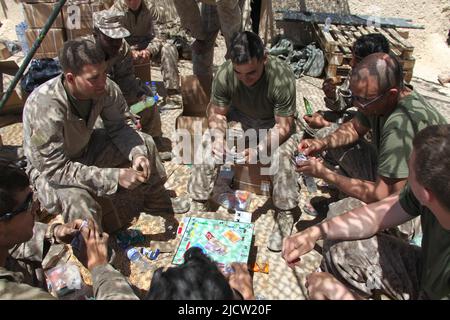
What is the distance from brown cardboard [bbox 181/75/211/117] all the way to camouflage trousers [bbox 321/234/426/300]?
121 inches

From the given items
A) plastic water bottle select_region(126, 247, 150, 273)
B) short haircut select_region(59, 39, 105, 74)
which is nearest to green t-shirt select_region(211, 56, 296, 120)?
short haircut select_region(59, 39, 105, 74)

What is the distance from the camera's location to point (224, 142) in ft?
13.6

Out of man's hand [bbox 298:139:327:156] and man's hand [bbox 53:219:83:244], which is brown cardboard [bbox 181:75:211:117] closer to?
man's hand [bbox 298:139:327:156]

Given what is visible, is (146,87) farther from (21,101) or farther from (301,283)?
(301,283)

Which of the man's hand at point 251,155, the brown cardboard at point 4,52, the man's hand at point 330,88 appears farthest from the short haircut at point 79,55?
the brown cardboard at point 4,52

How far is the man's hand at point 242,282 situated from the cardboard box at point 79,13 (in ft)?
20.0

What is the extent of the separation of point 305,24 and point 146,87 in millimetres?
4834

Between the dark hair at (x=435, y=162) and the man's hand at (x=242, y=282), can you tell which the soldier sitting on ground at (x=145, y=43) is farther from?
the dark hair at (x=435, y=162)

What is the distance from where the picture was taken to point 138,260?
3535 millimetres

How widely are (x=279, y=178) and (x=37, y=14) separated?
578 cm

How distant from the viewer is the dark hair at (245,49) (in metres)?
3.64
